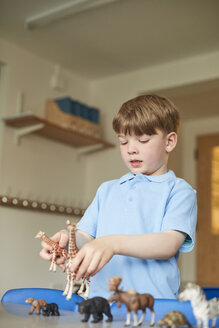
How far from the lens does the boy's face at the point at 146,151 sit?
38.9 inches

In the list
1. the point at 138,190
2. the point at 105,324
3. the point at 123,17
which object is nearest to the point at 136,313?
the point at 105,324

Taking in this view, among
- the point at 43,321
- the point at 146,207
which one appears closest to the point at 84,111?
the point at 146,207

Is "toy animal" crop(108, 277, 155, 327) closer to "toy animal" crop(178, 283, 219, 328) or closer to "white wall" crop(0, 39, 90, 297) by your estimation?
"toy animal" crop(178, 283, 219, 328)

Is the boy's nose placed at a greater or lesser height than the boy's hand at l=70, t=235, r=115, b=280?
greater

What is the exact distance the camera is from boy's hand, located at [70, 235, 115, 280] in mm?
Answer: 675

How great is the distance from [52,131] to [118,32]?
3.36 ft

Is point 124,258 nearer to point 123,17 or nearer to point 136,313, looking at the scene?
point 136,313

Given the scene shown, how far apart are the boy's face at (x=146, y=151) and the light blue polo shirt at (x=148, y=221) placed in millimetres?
25

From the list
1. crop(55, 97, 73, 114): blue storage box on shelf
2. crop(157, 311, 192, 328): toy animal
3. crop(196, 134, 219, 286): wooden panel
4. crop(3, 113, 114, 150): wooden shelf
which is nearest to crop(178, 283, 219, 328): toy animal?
crop(157, 311, 192, 328): toy animal

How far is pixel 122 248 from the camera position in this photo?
73 centimetres

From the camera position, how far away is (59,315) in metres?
0.71

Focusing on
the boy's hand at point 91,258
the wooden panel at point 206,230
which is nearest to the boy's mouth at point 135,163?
the boy's hand at point 91,258

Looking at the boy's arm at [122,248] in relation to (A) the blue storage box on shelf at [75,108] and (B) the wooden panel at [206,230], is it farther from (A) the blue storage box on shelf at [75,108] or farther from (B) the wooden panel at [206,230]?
(B) the wooden panel at [206,230]

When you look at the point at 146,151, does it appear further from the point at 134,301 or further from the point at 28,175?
the point at 28,175
